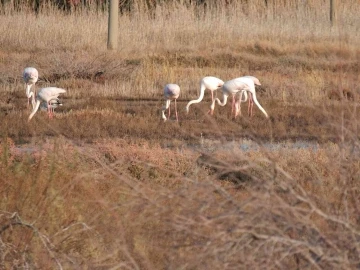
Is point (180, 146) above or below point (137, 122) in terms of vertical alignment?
above

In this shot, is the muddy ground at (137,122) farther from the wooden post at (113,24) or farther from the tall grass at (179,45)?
the wooden post at (113,24)

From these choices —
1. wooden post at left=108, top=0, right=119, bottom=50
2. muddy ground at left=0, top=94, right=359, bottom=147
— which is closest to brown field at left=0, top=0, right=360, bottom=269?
muddy ground at left=0, top=94, right=359, bottom=147

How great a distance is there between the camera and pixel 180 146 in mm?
11008

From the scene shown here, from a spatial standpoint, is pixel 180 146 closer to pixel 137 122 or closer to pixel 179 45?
pixel 137 122

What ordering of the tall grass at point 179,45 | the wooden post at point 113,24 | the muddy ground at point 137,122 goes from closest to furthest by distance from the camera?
the muddy ground at point 137,122
the tall grass at point 179,45
the wooden post at point 113,24

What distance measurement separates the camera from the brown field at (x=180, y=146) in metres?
4.30

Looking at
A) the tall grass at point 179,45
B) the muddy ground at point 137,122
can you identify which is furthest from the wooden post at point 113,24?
the muddy ground at point 137,122

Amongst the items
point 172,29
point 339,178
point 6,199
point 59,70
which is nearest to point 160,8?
point 172,29

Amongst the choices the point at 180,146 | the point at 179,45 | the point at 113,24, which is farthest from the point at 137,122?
the point at 179,45

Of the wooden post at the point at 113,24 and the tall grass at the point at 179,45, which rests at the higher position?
the wooden post at the point at 113,24

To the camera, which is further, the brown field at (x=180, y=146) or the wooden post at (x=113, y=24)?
the wooden post at (x=113, y=24)

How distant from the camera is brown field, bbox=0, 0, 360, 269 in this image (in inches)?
169

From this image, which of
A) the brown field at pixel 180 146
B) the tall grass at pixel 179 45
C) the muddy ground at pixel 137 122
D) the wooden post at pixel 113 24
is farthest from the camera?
the wooden post at pixel 113 24

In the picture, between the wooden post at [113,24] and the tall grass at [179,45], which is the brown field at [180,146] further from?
the wooden post at [113,24]
